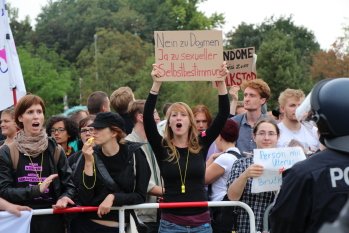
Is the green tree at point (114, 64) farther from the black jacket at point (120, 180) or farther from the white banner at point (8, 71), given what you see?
the black jacket at point (120, 180)

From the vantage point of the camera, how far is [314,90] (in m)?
3.60

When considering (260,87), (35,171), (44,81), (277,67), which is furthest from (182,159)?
(44,81)

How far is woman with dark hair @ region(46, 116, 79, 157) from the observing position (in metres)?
8.34

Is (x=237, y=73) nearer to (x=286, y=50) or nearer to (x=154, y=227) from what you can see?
(x=154, y=227)

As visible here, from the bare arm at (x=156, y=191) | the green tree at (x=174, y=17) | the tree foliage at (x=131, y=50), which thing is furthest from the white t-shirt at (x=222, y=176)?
the green tree at (x=174, y=17)

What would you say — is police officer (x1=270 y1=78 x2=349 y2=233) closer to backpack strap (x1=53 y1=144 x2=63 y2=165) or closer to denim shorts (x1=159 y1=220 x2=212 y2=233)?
denim shorts (x1=159 y1=220 x2=212 y2=233)

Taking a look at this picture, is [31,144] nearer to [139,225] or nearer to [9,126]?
[139,225]

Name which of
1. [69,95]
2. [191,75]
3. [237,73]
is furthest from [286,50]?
[191,75]

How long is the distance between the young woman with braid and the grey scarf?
918mm

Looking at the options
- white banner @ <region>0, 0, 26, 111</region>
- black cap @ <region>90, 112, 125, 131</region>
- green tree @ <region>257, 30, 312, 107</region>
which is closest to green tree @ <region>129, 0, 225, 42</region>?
green tree @ <region>257, 30, 312, 107</region>

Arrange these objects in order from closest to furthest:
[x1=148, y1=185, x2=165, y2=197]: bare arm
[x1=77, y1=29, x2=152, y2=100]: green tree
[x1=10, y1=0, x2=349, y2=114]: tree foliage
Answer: [x1=148, y1=185, x2=165, y2=197]: bare arm → [x1=10, y1=0, x2=349, y2=114]: tree foliage → [x1=77, y1=29, x2=152, y2=100]: green tree

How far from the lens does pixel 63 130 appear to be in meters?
8.36

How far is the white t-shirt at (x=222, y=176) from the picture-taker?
286 inches

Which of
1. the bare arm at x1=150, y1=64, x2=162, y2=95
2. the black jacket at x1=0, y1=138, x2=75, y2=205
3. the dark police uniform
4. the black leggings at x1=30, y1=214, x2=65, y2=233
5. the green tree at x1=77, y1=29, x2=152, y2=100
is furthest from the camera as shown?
the green tree at x1=77, y1=29, x2=152, y2=100
